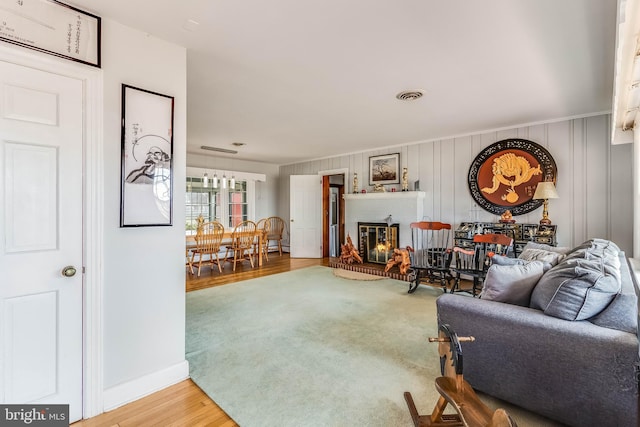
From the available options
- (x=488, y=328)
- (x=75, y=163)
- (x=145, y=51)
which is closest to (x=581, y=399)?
(x=488, y=328)

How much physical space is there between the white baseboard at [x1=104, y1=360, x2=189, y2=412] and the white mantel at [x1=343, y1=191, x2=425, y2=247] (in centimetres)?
429

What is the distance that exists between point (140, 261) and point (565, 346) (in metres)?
2.43

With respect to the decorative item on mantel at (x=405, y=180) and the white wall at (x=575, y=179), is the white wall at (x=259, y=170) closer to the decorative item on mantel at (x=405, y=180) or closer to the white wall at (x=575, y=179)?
the decorative item on mantel at (x=405, y=180)

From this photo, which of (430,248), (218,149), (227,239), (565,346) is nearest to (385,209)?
(430,248)

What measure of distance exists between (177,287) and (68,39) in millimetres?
1599

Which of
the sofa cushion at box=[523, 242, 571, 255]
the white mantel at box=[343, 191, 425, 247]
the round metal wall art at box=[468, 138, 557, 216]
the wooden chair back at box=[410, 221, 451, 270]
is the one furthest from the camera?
the white mantel at box=[343, 191, 425, 247]

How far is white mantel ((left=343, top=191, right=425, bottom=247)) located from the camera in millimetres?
5375

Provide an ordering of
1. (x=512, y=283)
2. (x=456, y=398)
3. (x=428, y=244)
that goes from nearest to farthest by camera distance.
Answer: (x=456, y=398), (x=512, y=283), (x=428, y=244)

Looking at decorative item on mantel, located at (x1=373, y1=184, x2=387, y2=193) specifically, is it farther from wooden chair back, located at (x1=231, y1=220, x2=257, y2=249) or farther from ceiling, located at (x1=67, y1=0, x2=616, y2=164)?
wooden chair back, located at (x1=231, y1=220, x2=257, y2=249)

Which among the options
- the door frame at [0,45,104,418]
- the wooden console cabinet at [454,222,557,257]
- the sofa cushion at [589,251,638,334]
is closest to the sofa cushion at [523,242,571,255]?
the wooden console cabinet at [454,222,557,257]

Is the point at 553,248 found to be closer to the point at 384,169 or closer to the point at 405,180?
the point at 405,180

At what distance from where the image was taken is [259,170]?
25.9 ft

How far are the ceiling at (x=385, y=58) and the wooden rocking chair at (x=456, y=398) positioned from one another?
182 centimetres

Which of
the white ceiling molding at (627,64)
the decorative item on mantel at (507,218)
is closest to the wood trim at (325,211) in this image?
the decorative item on mantel at (507,218)
